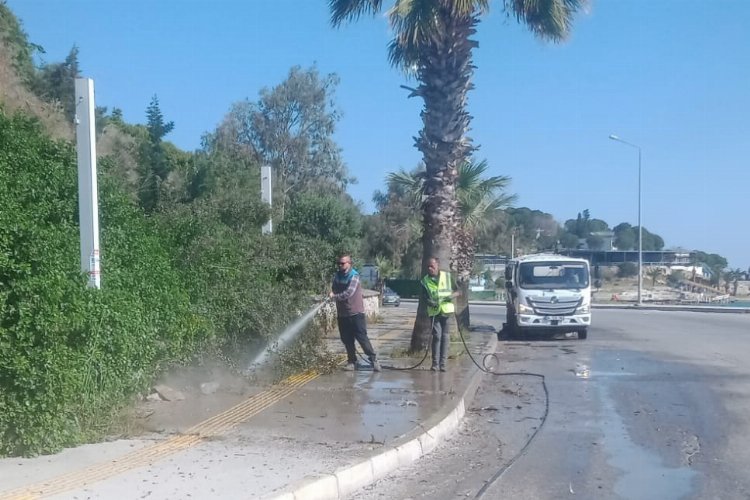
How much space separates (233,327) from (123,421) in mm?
2921

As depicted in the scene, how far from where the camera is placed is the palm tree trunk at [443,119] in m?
14.5

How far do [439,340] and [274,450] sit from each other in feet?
17.8

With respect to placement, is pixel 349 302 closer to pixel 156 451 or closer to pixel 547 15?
pixel 156 451

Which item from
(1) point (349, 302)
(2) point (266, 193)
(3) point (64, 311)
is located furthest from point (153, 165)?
(3) point (64, 311)

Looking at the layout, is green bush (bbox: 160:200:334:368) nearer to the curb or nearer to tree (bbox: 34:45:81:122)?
the curb

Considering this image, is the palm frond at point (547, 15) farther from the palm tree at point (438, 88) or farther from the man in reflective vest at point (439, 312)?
the man in reflective vest at point (439, 312)

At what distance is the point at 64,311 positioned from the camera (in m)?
6.74

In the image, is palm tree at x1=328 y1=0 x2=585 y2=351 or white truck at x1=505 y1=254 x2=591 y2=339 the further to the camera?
white truck at x1=505 y1=254 x2=591 y2=339

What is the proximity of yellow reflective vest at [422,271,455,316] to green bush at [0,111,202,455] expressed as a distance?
4322mm

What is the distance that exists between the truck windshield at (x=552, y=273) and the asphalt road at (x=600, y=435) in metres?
5.06

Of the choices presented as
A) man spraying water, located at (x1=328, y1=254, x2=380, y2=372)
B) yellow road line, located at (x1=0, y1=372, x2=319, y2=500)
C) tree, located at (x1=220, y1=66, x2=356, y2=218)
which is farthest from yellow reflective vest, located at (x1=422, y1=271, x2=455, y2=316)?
tree, located at (x1=220, y1=66, x2=356, y2=218)

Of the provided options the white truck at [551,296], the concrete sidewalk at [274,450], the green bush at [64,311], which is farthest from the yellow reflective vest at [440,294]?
the white truck at [551,296]

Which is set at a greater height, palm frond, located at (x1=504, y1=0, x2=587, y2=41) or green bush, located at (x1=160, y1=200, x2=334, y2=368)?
palm frond, located at (x1=504, y1=0, x2=587, y2=41)

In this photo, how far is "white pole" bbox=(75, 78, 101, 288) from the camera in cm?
766
